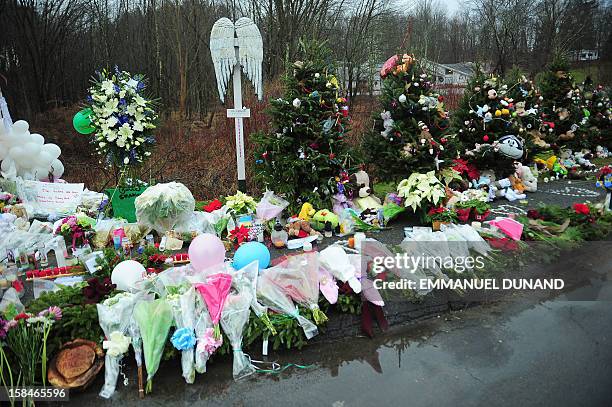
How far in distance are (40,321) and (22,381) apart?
1.40ft

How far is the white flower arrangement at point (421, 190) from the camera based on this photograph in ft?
20.2

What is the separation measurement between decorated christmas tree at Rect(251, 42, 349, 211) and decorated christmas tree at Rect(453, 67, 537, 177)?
3228 mm

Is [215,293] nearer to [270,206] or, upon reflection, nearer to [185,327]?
[185,327]

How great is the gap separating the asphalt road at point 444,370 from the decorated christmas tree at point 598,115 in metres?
10.3

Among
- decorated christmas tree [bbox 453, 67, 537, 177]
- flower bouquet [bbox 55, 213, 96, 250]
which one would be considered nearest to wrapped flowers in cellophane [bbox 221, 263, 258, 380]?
flower bouquet [bbox 55, 213, 96, 250]

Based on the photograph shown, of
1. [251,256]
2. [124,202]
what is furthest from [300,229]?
[124,202]

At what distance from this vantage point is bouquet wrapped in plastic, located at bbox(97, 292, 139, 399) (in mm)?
3342

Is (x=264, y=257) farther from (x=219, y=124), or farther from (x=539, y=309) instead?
(x=219, y=124)

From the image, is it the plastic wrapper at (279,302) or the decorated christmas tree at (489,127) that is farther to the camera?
the decorated christmas tree at (489,127)

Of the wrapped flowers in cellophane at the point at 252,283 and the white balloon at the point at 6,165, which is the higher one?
the white balloon at the point at 6,165

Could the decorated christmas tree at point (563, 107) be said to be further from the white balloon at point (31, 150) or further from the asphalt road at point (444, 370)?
the white balloon at point (31, 150)

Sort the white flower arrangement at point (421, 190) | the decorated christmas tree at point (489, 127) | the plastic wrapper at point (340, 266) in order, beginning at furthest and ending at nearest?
the decorated christmas tree at point (489, 127) < the white flower arrangement at point (421, 190) < the plastic wrapper at point (340, 266)

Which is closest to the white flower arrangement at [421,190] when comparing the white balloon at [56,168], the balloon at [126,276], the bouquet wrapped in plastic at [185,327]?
the bouquet wrapped in plastic at [185,327]

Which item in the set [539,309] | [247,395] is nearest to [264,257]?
[247,395]
